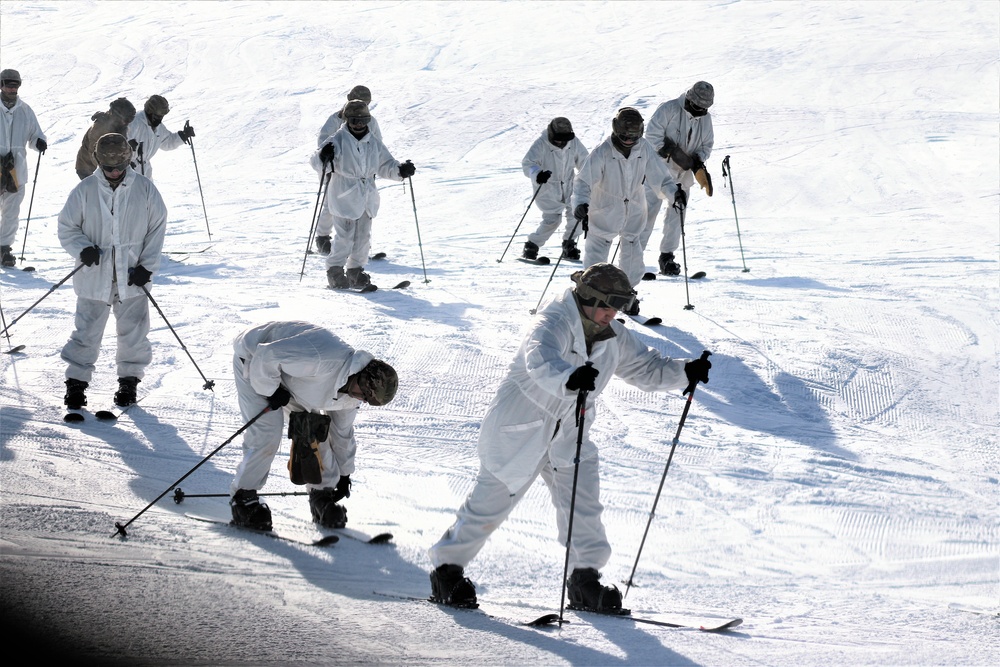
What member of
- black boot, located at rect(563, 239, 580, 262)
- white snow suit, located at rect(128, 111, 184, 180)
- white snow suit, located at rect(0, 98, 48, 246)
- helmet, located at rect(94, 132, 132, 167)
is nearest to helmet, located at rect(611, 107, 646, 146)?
black boot, located at rect(563, 239, 580, 262)

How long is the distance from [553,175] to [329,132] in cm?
241

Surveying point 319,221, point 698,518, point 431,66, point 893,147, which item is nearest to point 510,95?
point 431,66

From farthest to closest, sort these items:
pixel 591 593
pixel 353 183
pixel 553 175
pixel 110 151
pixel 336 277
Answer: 1. pixel 553 175
2. pixel 336 277
3. pixel 353 183
4. pixel 110 151
5. pixel 591 593

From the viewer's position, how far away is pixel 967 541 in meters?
6.24

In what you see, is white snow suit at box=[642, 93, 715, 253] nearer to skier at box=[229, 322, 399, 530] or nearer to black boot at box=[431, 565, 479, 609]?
skier at box=[229, 322, 399, 530]

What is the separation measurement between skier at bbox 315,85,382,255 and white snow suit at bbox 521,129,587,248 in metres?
1.72

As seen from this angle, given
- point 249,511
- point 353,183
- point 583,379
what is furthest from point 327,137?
point 583,379

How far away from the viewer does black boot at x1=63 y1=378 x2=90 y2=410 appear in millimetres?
7430

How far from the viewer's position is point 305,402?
18.0 feet

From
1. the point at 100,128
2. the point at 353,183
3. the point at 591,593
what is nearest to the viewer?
the point at 591,593

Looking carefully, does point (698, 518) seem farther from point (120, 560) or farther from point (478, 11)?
point (478, 11)

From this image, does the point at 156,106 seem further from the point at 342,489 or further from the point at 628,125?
the point at 342,489

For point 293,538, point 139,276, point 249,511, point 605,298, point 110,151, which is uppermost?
point 110,151

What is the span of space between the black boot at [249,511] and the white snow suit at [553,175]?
669 centimetres
